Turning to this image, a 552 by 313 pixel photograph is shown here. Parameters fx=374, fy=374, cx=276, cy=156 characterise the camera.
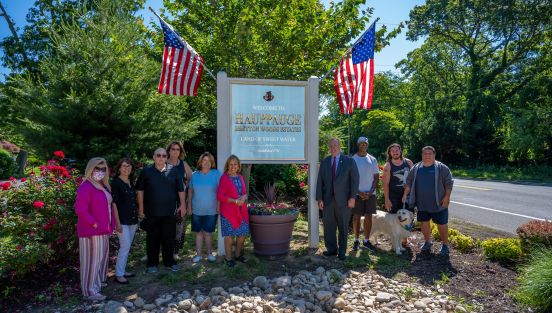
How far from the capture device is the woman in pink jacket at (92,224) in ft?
13.7

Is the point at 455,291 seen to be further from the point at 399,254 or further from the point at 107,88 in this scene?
the point at 107,88

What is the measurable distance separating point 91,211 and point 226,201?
168 cm

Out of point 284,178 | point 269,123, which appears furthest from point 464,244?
point 284,178

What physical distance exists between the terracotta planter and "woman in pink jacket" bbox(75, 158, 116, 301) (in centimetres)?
208

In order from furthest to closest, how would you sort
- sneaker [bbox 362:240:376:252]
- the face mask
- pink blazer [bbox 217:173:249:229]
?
sneaker [bbox 362:240:376:252] < pink blazer [bbox 217:173:249:229] < the face mask

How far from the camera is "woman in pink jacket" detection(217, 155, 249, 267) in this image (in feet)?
17.0

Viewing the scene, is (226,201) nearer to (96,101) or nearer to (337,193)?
(337,193)

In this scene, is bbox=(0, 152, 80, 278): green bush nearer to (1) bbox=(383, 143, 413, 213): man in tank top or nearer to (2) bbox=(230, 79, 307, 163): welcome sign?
(2) bbox=(230, 79, 307, 163): welcome sign

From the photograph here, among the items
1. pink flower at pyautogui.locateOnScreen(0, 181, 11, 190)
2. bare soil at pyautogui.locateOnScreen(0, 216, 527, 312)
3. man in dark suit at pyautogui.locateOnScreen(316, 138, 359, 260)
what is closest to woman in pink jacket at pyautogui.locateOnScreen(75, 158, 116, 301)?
bare soil at pyautogui.locateOnScreen(0, 216, 527, 312)

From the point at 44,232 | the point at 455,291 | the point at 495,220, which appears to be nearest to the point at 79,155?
the point at 44,232

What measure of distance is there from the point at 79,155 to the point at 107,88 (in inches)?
52.7

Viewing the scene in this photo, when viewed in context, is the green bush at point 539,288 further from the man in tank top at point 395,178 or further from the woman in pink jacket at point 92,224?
the woman in pink jacket at point 92,224

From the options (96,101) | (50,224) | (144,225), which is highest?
(96,101)

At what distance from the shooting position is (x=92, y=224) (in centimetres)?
416
